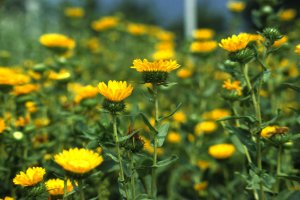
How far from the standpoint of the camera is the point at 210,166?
3.16 metres

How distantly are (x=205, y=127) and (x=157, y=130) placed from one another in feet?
5.34

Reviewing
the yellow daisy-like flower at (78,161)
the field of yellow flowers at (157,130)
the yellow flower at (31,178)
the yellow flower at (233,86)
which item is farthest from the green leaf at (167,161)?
the yellow flower at (233,86)

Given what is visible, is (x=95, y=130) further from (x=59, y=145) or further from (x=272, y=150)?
(x=272, y=150)

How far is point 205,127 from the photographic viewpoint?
3.39 meters

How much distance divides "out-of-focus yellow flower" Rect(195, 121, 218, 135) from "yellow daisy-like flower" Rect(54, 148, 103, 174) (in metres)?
1.69

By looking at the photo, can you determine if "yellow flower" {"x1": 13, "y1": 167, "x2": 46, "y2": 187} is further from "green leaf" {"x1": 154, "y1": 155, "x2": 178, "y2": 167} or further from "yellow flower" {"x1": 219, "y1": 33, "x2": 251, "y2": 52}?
"yellow flower" {"x1": 219, "y1": 33, "x2": 251, "y2": 52}

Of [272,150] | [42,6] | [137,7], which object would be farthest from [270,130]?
[137,7]

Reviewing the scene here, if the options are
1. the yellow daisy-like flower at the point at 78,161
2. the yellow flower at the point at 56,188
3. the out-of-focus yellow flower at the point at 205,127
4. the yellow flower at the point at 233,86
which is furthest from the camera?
the out-of-focus yellow flower at the point at 205,127

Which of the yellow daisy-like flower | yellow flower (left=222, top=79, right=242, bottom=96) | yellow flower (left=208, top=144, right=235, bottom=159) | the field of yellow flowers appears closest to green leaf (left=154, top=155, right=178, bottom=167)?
the field of yellow flowers

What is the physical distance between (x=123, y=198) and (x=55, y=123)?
1145mm

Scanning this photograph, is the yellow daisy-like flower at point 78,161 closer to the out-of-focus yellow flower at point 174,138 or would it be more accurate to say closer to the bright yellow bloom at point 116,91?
the bright yellow bloom at point 116,91

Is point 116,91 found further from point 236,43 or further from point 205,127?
point 205,127

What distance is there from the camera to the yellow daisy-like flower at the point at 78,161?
1479 mm

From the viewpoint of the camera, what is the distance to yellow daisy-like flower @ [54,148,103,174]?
4.85ft
